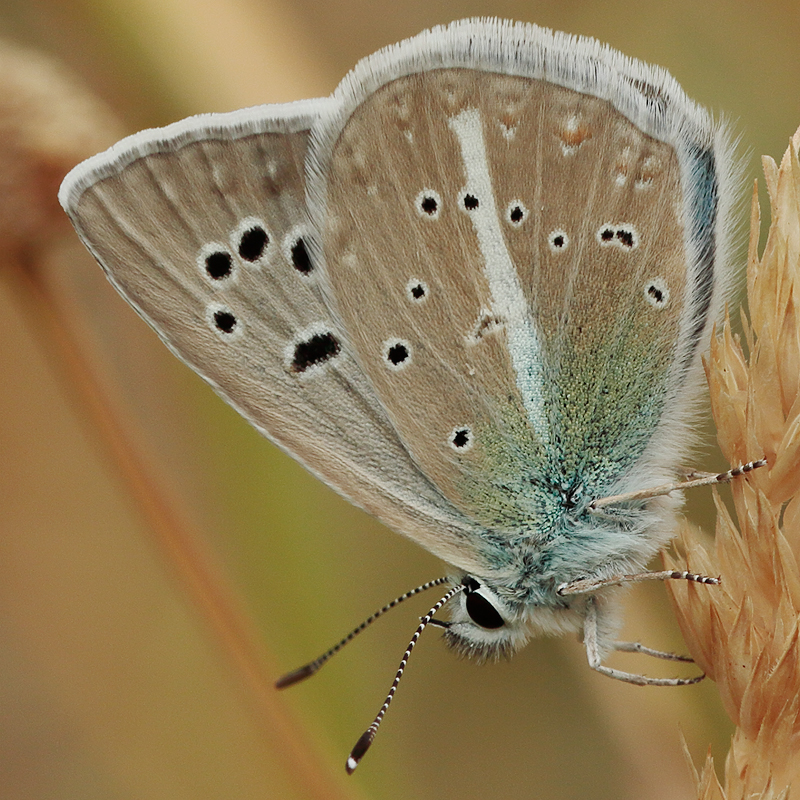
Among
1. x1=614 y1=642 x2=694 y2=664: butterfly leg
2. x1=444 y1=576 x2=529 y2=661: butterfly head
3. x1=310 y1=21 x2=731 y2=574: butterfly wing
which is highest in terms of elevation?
x1=310 y1=21 x2=731 y2=574: butterfly wing

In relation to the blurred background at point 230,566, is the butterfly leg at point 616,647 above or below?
below

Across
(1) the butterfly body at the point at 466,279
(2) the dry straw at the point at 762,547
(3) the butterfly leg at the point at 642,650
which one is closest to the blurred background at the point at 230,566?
(3) the butterfly leg at the point at 642,650

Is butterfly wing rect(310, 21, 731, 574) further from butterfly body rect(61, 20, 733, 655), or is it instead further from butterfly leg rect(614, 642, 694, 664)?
butterfly leg rect(614, 642, 694, 664)

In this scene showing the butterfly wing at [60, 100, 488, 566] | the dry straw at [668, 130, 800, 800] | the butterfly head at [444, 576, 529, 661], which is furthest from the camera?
the butterfly head at [444, 576, 529, 661]

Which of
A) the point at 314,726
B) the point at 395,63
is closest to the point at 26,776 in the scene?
the point at 314,726

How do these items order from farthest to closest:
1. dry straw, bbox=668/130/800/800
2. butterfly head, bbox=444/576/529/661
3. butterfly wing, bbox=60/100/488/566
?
butterfly head, bbox=444/576/529/661 → butterfly wing, bbox=60/100/488/566 → dry straw, bbox=668/130/800/800

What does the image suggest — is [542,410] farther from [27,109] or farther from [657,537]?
[27,109]

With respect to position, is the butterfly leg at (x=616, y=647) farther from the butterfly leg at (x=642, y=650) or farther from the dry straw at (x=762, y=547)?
the dry straw at (x=762, y=547)

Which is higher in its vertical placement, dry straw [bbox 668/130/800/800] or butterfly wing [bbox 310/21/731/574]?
butterfly wing [bbox 310/21/731/574]

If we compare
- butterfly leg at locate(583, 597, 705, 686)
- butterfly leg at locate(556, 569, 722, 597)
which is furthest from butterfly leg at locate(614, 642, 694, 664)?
butterfly leg at locate(556, 569, 722, 597)
